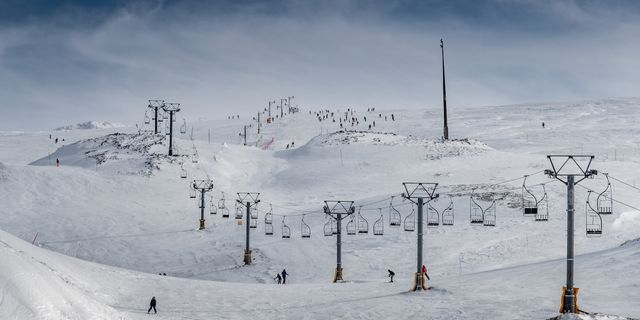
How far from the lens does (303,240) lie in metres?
43.6

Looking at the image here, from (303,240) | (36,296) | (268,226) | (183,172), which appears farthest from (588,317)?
(183,172)

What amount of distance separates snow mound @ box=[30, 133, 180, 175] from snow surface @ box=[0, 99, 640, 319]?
282mm

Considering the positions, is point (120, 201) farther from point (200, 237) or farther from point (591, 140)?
point (591, 140)

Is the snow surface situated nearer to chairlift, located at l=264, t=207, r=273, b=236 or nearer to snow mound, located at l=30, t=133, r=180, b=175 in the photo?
snow mound, located at l=30, t=133, r=180, b=175

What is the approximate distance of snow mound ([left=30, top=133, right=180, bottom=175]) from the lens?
2534 inches

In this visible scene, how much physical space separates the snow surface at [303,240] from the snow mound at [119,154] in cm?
28

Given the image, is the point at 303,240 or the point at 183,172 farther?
the point at 183,172

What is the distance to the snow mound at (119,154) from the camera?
64.4 meters

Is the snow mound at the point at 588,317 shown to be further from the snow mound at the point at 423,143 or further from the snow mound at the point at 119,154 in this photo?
the snow mound at the point at 119,154

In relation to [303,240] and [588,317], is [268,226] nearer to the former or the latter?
[303,240]

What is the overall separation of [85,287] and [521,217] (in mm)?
31026

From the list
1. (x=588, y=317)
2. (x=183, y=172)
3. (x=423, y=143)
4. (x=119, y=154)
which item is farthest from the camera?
(x=423, y=143)

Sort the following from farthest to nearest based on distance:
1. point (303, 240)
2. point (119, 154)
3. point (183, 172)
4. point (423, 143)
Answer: point (423, 143), point (119, 154), point (183, 172), point (303, 240)

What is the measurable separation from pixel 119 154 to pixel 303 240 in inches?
1399
